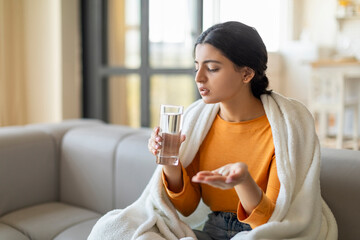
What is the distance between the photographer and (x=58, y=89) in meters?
3.37

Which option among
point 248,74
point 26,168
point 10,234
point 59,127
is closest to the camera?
point 248,74

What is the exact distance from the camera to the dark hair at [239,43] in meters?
1.29

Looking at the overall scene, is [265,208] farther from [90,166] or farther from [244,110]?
[90,166]

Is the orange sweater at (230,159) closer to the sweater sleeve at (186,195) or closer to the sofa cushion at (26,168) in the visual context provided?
the sweater sleeve at (186,195)

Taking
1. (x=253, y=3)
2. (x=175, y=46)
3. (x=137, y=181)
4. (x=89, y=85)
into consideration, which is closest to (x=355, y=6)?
(x=253, y=3)

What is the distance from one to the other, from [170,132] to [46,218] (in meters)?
0.95

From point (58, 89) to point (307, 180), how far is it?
2477 mm

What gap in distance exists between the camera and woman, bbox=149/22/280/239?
1276 millimetres

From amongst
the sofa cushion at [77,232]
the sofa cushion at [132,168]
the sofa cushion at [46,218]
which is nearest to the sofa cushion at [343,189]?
the sofa cushion at [132,168]

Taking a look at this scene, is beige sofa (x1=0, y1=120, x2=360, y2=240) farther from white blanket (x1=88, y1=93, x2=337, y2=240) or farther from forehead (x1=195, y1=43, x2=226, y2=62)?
forehead (x1=195, y1=43, x2=226, y2=62)

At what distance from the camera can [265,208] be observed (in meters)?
1.20

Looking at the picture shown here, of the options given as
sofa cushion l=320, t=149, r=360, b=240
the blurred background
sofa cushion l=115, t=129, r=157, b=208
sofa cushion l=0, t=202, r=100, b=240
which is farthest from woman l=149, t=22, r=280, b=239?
the blurred background

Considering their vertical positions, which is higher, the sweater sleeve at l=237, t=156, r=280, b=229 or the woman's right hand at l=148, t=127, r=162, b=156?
the woman's right hand at l=148, t=127, r=162, b=156

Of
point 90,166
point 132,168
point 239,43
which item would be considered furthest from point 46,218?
point 239,43
